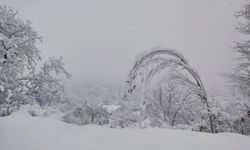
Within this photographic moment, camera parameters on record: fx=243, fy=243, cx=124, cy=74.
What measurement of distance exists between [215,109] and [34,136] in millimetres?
2918

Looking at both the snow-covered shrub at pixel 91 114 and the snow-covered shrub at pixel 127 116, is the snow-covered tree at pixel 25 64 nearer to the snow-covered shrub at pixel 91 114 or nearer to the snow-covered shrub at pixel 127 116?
the snow-covered shrub at pixel 91 114

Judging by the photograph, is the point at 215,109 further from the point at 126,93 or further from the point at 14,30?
the point at 14,30

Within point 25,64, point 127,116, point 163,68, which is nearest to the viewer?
point 127,116

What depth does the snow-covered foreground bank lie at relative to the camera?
6.51 ft

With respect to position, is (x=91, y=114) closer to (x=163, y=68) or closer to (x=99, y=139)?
(x=163, y=68)

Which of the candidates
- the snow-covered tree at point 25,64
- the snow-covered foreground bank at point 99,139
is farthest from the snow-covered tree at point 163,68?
the snow-covered tree at point 25,64

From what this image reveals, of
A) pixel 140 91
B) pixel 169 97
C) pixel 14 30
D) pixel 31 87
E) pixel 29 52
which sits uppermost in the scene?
pixel 14 30

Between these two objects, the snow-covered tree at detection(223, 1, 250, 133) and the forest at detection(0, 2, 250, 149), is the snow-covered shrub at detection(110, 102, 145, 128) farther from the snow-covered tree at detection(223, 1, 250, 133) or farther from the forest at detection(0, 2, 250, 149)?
the snow-covered tree at detection(223, 1, 250, 133)

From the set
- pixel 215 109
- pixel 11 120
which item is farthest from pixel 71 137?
pixel 215 109

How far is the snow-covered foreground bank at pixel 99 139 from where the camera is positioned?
198cm

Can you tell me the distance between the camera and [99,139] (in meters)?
2.10

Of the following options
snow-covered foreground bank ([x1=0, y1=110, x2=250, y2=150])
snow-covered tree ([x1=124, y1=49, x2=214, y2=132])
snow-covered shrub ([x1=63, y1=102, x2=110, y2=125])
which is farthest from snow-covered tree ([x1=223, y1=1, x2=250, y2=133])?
snow-covered foreground bank ([x1=0, y1=110, x2=250, y2=150])

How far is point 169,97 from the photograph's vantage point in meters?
17.6

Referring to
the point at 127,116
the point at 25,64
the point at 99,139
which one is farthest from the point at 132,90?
the point at 25,64
